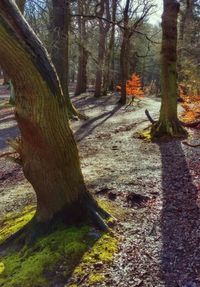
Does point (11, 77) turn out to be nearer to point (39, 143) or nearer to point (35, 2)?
point (39, 143)

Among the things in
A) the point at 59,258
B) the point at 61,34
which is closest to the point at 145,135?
the point at 61,34

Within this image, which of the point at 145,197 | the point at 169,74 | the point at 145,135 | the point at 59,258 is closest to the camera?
the point at 59,258

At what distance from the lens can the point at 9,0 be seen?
464cm

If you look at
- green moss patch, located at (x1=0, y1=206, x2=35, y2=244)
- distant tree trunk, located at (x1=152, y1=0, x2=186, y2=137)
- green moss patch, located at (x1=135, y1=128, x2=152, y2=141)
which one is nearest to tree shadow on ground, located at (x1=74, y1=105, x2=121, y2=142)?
green moss patch, located at (x1=135, y1=128, x2=152, y2=141)

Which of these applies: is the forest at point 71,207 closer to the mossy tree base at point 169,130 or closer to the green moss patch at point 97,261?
the green moss patch at point 97,261

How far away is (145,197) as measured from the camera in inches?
253

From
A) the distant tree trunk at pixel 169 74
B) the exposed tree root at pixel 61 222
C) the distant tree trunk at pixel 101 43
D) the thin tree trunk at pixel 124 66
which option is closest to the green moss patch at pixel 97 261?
the exposed tree root at pixel 61 222

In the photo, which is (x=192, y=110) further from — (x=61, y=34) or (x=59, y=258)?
(x=59, y=258)

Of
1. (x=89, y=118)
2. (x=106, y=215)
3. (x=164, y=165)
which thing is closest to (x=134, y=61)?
(x=89, y=118)

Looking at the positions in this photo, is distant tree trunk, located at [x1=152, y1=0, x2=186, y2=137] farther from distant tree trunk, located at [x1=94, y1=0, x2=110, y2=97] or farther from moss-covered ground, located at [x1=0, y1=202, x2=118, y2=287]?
distant tree trunk, located at [x1=94, y1=0, x2=110, y2=97]

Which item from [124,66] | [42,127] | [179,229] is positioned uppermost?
[124,66]

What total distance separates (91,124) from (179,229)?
1022 cm

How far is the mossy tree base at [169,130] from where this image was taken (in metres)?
10.7

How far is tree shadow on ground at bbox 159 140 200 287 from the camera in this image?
4.30 metres
